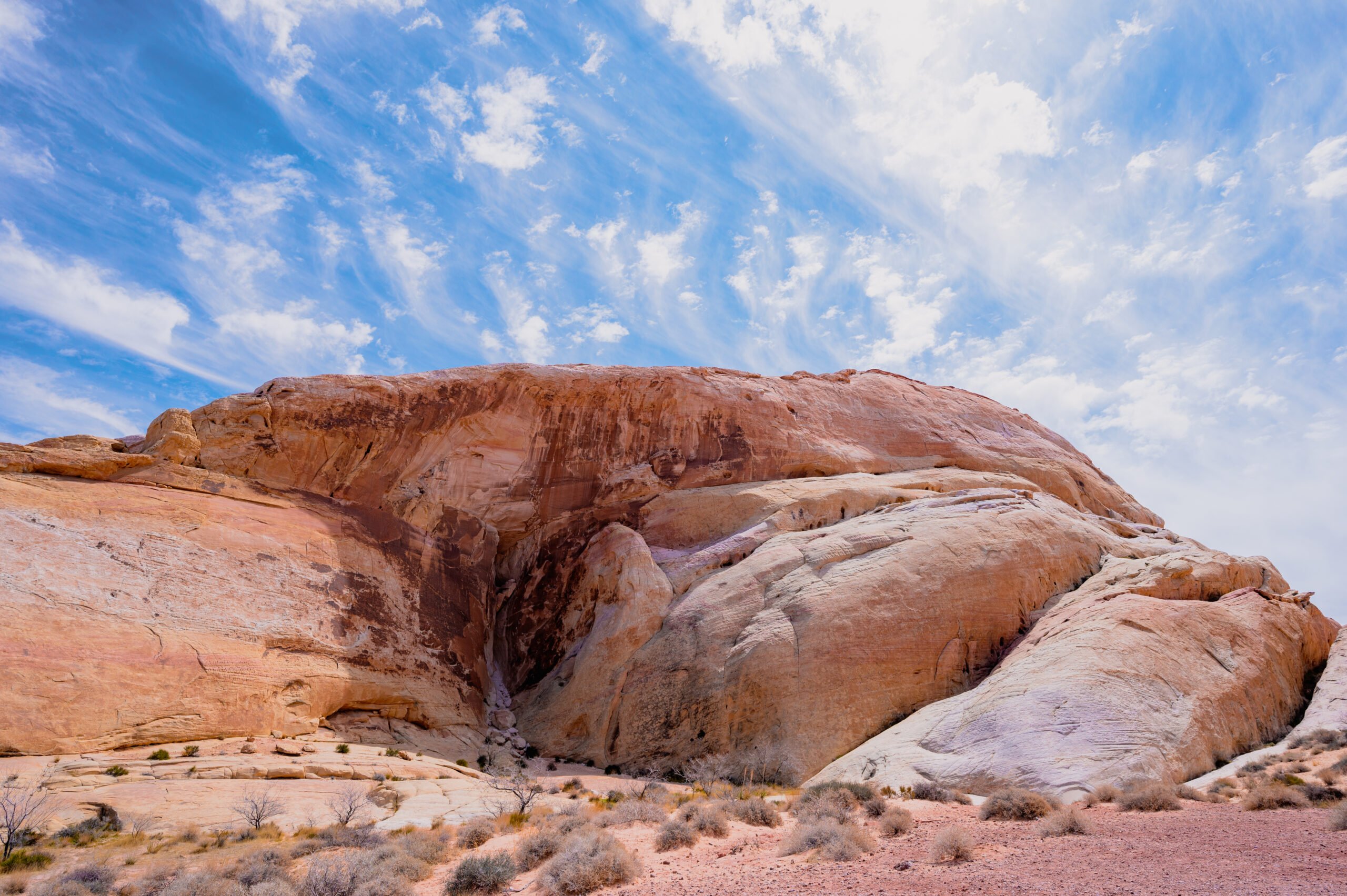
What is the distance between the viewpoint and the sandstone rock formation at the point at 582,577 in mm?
17438

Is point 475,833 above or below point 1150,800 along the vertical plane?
below

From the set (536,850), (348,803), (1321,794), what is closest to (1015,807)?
(1321,794)

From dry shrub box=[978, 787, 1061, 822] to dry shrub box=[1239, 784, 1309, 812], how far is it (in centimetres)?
274

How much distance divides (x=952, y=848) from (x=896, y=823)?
193cm

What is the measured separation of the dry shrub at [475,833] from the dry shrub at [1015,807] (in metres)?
8.05

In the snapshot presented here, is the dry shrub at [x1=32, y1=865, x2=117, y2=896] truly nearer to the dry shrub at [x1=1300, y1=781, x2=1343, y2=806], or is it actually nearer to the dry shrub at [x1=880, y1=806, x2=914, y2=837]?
Result: the dry shrub at [x1=880, y1=806, x2=914, y2=837]

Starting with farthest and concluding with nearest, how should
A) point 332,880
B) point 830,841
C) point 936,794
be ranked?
point 936,794, point 830,841, point 332,880

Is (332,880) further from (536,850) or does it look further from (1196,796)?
(1196,796)

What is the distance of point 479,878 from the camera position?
32.4 ft

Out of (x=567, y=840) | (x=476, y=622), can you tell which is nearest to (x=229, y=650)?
(x=476, y=622)

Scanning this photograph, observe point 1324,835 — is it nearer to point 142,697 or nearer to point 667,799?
point 667,799

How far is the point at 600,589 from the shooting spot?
26812 millimetres

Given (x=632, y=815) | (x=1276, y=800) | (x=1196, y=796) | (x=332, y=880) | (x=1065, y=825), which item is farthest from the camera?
(x=632, y=815)

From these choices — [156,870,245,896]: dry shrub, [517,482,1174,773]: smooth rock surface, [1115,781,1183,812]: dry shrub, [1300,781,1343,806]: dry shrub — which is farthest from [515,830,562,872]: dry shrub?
[1300,781,1343,806]: dry shrub
